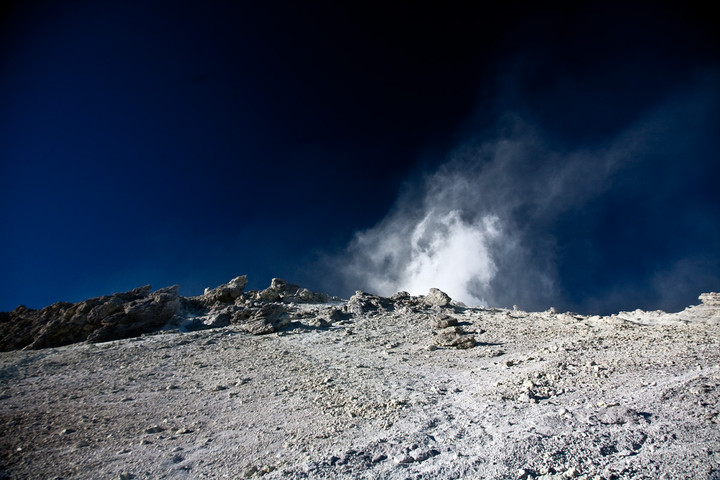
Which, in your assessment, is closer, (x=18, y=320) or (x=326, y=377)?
(x=326, y=377)

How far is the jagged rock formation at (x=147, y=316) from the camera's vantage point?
74.7ft

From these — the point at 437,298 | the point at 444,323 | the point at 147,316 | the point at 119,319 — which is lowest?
the point at 444,323

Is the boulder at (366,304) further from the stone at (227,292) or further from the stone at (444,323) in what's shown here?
the stone at (227,292)

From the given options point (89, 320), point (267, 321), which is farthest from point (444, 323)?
Answer: point (89, 320)

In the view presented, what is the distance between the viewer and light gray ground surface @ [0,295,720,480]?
6797 millimetres

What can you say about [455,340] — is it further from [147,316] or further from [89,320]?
[89,320]

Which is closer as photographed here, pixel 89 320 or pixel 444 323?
pixel 444 323

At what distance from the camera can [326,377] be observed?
43.2 ft

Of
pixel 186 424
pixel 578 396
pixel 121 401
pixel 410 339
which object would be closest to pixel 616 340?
pixel 578 396

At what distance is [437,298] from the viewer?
30250 millimetres

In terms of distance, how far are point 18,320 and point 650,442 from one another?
36.4m

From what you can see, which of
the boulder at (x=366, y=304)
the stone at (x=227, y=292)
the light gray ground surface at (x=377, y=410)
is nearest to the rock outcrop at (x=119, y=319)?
the stone at (x=227, y=292)

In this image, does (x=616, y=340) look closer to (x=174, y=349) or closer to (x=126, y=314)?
(x=174, y=349)

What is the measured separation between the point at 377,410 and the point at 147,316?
71.1ft
